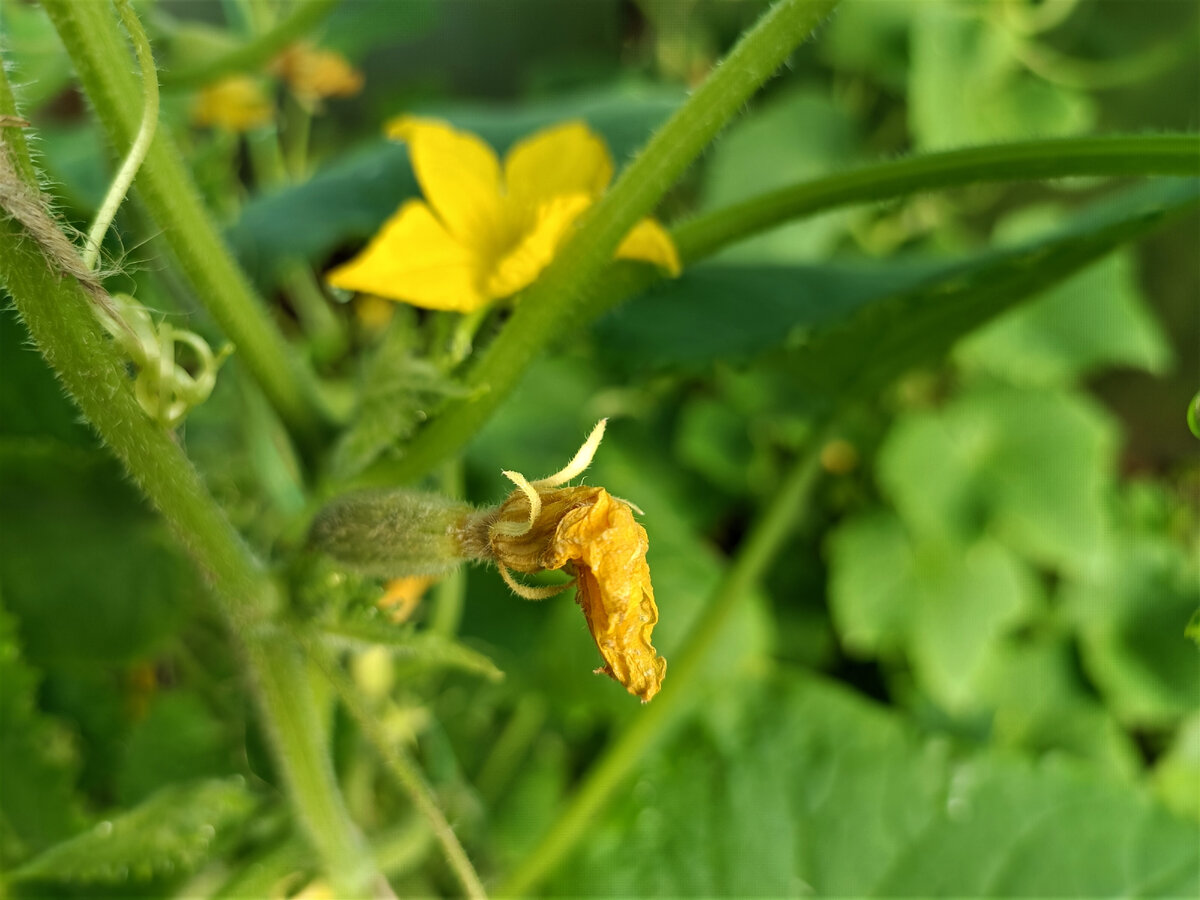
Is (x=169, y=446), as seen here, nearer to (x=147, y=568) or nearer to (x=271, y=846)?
(x=271, y=846)

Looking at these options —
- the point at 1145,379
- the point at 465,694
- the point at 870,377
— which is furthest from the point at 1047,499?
the point at 465,694

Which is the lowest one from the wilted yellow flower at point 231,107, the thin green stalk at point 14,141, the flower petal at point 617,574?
the wilted yellow flower at point 231,107

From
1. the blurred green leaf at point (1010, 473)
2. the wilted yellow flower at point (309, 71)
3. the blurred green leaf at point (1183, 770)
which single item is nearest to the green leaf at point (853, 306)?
the blurred green leaf at point (1010, 473)

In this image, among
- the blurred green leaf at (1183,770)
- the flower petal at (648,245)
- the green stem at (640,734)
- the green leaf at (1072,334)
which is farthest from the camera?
the green leaf at (1072,334)

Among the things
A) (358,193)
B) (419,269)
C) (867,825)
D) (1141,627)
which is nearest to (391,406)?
(419,269)

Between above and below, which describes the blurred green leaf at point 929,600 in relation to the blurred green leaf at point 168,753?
below

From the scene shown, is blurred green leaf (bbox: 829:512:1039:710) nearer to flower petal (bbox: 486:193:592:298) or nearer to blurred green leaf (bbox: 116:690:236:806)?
blurred green leaf (bbox: 116:690:236:806)

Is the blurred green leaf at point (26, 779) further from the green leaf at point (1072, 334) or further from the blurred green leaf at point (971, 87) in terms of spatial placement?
the blurred green leaf at point (971, 87)

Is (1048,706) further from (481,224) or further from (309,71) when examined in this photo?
(309,71)
